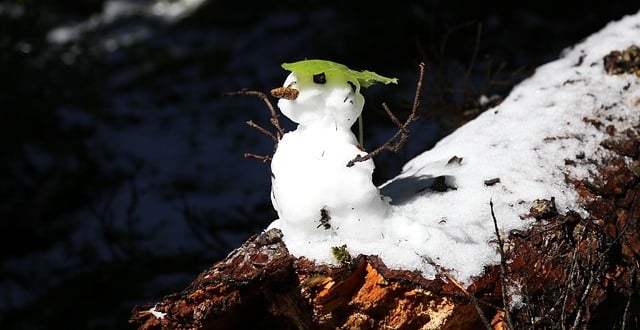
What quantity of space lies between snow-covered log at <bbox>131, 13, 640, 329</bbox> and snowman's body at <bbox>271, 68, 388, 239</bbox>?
0.06m

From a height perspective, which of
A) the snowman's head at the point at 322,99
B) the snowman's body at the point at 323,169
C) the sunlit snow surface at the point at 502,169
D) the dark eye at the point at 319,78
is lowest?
the sunlit snow surface at the point at 502,169

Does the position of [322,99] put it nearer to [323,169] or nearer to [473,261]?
[323,169]

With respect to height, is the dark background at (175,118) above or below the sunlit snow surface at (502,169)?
below

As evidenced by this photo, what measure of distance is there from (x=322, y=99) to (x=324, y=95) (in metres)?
0.01

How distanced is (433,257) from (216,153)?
164 inches

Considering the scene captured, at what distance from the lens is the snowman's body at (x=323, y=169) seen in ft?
5.33

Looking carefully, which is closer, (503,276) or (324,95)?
(503,276)

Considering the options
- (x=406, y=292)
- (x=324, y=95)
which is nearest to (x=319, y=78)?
(x=324, y=95)

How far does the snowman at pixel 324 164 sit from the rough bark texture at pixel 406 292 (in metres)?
0.10

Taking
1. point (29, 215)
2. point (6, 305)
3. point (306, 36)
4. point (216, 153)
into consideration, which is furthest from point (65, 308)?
point (306, 36)

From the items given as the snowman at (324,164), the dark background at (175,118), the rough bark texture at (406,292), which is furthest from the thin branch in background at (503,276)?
the dark background at (175,118)

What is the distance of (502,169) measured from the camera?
6.29ft

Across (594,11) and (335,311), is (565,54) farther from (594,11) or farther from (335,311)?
(594,11)

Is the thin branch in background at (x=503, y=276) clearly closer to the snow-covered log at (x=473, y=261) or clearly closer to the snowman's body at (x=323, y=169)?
the snow-covered log at (x=473, y=261)
